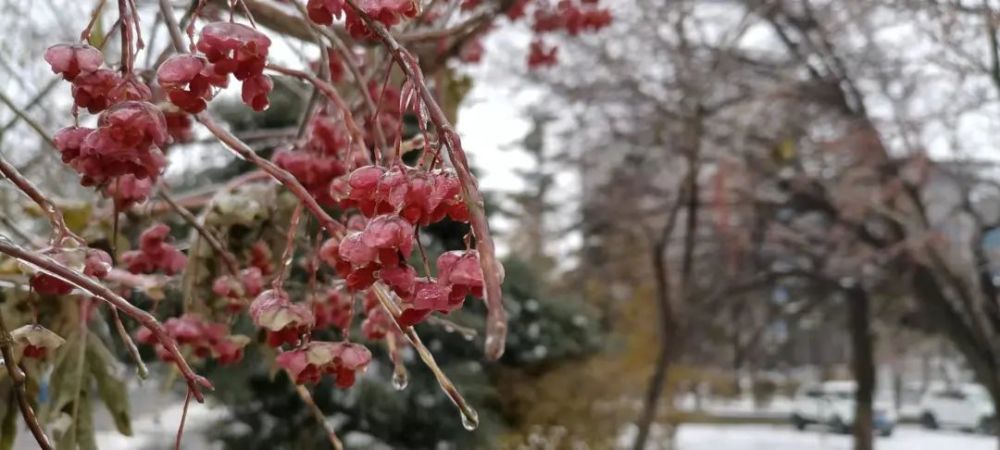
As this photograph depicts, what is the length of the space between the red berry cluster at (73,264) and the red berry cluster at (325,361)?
198 mm

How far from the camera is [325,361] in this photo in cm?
86

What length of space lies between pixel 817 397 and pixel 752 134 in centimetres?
585

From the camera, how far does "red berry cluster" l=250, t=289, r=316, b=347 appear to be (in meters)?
0.85

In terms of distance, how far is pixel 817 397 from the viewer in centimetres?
1227

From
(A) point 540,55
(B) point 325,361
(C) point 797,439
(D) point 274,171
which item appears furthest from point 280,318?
(C) point 797,439

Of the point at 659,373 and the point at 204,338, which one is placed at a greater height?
the point at 659,373

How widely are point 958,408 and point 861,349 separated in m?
1.29

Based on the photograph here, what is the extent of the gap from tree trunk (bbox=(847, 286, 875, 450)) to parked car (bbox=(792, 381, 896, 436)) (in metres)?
0.32

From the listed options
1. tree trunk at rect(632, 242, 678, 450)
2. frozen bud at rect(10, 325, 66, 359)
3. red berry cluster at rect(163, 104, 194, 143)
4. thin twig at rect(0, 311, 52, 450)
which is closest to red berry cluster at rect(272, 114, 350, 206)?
red berry cluster at rect(163, 104, 194, 143)

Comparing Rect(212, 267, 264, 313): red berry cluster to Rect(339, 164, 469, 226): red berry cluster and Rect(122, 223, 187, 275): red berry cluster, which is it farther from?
Rect(339, 164, 469, 226): red berry cluster

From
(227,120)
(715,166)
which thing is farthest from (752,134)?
(227,120)

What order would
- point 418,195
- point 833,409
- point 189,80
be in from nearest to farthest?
1. point 418,195
2. point 189,80
3. point 833,409

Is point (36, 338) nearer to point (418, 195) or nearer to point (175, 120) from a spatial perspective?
point (175, 120)

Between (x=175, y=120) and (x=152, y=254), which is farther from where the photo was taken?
(x=152, y=254)
